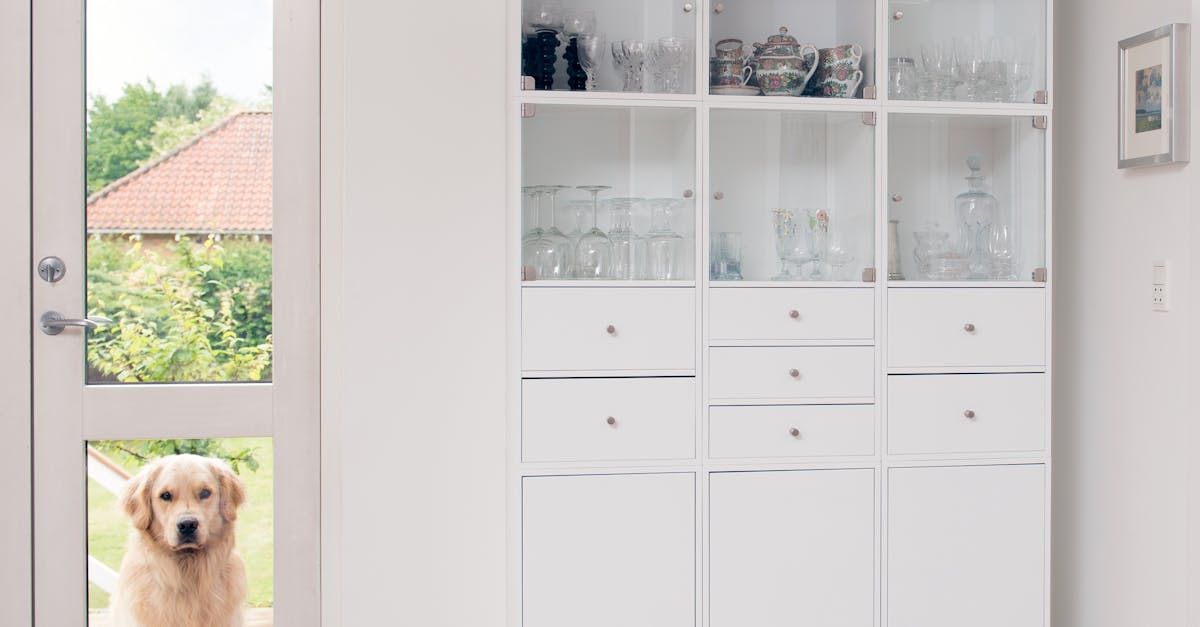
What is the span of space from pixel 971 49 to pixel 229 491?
7.04ft

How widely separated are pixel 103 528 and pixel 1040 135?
247cm

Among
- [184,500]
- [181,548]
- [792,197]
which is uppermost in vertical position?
[792,197]

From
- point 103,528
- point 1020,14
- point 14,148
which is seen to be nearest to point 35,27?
point 14,148

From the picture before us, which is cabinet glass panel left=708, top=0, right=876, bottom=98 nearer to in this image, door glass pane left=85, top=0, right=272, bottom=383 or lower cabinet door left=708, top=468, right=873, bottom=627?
lower cabinet door left=708, top=468, right=873, bottom=627

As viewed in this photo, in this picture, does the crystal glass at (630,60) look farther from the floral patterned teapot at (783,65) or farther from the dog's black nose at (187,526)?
the dog's black nose at (187,526)

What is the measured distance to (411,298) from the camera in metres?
2.29

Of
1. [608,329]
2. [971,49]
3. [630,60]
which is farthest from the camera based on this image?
[971,49]

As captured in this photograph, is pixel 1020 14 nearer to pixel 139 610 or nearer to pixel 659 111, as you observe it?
pixel 659 111

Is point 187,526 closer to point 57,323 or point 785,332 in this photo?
point 57,323

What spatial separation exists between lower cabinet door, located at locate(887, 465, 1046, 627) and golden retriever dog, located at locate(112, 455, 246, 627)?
1.62 m

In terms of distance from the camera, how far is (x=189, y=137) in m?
2.37

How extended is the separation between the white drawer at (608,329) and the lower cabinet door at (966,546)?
0.63 meters

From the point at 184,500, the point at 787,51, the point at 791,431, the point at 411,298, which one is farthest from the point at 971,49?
the point at 184,500

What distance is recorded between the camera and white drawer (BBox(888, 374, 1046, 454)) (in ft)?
7.68
